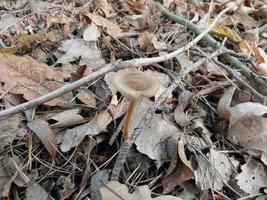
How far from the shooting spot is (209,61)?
71.4 inches

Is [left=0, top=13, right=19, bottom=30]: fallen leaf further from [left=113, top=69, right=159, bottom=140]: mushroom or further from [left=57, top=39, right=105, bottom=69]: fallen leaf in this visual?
[left=113, top=69, right=159, bottom=140]: mushroom

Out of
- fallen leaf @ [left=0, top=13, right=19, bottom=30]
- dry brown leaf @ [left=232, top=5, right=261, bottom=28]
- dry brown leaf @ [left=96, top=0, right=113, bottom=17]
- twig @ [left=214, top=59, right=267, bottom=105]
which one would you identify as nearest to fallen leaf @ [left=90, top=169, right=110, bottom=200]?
twig @ [left=214, top=59, right=267, bottom=105]

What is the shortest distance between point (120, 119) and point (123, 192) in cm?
33

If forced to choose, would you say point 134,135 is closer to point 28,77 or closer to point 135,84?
point 135,84

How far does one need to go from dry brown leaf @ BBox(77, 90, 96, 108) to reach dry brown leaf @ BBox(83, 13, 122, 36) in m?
0.50

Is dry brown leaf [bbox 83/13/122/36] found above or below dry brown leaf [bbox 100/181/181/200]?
above

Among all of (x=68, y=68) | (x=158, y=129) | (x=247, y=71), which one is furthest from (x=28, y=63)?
(x=247, y=71)

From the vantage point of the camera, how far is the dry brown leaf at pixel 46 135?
1.43m

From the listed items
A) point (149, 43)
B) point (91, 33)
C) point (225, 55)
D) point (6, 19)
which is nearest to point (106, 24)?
point (91, 33)

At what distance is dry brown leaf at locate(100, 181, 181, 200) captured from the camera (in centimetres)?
130

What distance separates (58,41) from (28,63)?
0.29m

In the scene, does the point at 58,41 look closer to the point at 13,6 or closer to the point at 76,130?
the point at 13,6

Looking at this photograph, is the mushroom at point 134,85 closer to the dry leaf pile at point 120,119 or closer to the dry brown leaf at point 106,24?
the dry leaf pile at point 120,119

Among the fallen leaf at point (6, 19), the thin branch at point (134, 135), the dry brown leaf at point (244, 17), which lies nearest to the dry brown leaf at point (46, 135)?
the thin branch at point (134, 135)
